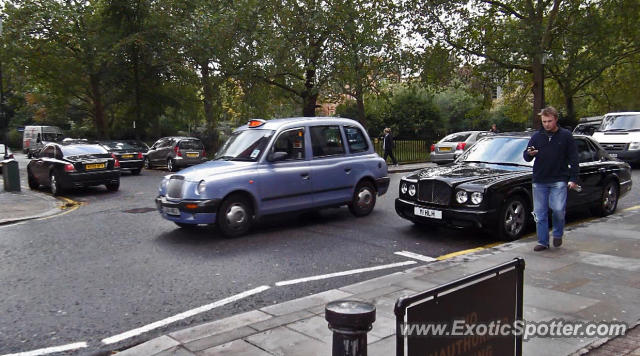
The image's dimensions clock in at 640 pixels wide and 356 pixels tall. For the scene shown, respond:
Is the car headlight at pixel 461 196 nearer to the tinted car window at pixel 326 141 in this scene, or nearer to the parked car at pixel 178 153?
the tinted car window at pixel 326 141

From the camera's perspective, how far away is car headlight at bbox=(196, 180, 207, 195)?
8.10 m

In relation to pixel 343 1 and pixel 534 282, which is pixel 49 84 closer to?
pixel 343 1

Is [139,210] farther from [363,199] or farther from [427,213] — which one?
[427,213]

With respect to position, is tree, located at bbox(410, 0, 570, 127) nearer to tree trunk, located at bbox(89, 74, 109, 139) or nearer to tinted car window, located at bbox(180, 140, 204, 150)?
tinted car window, located at bbox(180, 140, 204, 150)

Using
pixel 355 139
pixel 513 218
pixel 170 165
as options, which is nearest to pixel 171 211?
pixel 355 139

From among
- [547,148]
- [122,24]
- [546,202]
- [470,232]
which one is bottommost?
[470,232]

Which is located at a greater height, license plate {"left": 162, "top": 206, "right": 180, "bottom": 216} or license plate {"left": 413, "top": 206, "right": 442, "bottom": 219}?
license plate {"left": 162, "top": 206, "right": 180, "bottom": 216}

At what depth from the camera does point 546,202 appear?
6.86 m

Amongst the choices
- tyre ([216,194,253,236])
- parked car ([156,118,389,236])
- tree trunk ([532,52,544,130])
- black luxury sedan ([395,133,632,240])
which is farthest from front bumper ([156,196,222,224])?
tree trunk ([532,52,544,130])

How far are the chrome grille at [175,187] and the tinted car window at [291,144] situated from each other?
1.64 m

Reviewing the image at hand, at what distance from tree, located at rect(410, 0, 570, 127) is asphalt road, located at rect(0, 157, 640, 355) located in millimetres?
15877

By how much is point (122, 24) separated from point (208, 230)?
22.7 m

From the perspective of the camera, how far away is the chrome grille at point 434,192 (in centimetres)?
795

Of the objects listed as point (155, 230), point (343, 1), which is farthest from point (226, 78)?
point (155, 230)
